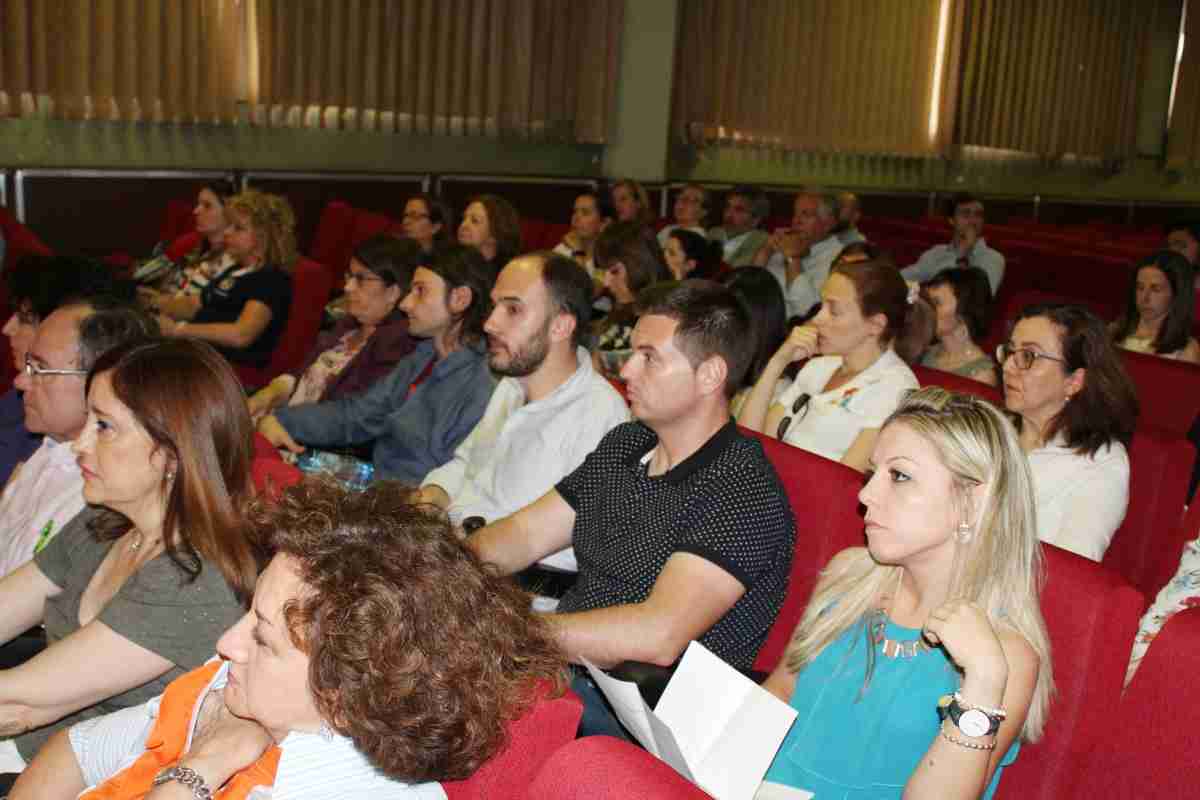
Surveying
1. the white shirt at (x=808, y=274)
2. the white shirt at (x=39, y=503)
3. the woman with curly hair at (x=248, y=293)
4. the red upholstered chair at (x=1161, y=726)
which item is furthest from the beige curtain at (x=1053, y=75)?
the red upholstered chair at (x=1161, y=726)

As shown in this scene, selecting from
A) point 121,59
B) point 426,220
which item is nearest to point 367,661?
point 426,220

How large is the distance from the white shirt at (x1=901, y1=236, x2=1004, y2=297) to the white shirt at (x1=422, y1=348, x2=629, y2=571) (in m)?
4.42

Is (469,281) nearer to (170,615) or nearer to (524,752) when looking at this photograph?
(170,615)

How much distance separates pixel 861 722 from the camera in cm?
200

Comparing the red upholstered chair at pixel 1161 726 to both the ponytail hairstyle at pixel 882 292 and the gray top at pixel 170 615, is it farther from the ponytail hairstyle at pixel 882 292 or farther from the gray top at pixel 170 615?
the ponytail hairstyle at pixel 882 292

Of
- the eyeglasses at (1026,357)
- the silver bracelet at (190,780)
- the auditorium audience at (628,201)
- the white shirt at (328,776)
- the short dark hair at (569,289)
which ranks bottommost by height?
the silver bracelet at (190,780)

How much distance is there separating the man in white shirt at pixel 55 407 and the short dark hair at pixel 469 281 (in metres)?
1.50

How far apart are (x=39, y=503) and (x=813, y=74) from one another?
9.00 meters

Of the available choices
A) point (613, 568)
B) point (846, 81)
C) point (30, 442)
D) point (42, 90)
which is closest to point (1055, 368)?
point (613, 568)

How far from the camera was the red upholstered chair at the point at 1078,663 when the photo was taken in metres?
1.87

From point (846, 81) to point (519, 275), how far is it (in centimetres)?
813

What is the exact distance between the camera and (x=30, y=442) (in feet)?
11.2

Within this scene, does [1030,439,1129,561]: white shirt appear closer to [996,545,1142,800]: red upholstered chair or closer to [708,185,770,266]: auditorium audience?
[996,545,1142,800]: red upholstered chair

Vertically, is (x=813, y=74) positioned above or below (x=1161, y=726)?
above
